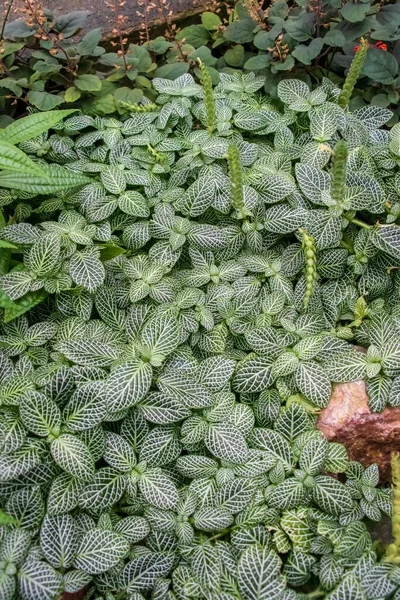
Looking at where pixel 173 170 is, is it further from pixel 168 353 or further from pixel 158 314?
pixel 168 353

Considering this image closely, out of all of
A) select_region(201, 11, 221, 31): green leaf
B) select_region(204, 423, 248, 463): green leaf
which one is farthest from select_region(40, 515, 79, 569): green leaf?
select_region(201, 11, 221, 31): green leaf

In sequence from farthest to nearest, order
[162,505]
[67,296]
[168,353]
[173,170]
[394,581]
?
[173,170] < [67,296] < [168,353] < [162,505] < [394,581]

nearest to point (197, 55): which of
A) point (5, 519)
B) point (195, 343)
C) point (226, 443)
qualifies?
point (195, 343)

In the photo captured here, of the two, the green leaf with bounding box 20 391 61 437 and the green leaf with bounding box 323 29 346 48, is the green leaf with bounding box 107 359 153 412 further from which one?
the green leaf with bounding box 323 29 346 48

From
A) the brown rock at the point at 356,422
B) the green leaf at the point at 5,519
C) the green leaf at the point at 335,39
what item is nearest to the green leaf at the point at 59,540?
the green leaf at the point at 5,519

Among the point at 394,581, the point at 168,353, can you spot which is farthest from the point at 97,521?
the point at 394,581

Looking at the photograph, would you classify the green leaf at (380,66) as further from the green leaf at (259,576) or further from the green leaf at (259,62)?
the green leaf at (259,576)
